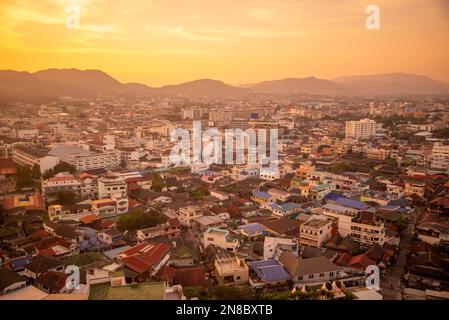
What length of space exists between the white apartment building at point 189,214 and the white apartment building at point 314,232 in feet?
5.35

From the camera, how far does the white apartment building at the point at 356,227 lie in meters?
4.83

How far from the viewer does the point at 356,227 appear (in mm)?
5008

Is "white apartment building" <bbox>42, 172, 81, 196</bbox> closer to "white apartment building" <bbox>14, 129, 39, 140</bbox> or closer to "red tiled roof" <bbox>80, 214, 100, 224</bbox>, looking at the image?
"red tiled roof" <bbox>80, 214, 100, 224</bbox>

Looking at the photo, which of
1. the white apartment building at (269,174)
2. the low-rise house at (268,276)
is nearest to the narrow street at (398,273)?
the low-rise house at (268,276)

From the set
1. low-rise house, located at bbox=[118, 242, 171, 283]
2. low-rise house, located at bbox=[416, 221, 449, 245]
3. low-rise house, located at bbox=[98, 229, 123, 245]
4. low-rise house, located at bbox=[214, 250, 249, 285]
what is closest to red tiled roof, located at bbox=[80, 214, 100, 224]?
low-rise house, located at bbox=[98, 229, 123, 245]

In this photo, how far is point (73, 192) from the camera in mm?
6801

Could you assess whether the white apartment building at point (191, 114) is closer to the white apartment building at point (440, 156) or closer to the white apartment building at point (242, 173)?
the white apartment building at point (242, 173)

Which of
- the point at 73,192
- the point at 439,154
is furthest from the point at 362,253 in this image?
the point at 439,154

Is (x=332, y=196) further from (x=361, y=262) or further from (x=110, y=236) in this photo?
(x=110, y=236)

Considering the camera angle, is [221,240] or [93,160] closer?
[221,240]

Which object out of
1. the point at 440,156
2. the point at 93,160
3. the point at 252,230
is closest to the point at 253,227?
the point at 252,230

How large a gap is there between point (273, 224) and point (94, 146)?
749cm

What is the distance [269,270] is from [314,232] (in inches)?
45.7

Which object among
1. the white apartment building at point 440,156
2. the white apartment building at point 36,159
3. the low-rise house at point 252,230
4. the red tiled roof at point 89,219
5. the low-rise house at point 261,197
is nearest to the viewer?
the low-rise house at point 252,230
